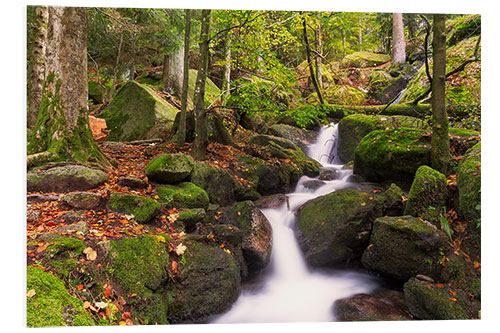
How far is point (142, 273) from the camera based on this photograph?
7.83 feet

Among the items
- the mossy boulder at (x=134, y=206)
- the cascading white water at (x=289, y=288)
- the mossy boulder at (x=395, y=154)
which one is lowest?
the cascading white water at (x=289, y=288)

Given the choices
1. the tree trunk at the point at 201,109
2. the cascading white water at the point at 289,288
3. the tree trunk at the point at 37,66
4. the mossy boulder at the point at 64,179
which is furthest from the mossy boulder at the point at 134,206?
the tree trunk at the point at 37,66

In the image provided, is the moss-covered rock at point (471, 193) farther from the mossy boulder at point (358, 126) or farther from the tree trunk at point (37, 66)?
the tree trunk at point (37, 66)

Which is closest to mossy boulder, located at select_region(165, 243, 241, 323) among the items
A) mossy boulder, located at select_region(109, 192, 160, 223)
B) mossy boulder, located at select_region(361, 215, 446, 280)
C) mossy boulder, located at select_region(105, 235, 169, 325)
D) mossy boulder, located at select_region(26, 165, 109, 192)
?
mossy boulder, located at select_region(105, 235, 169, 325)

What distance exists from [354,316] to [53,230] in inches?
112

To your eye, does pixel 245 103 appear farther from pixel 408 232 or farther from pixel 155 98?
pixel 408 232

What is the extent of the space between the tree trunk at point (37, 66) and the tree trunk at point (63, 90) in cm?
239

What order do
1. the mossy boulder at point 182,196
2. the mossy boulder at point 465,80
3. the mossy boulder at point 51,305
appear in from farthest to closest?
the mossy boulder at point 465,80
the mossy boulder at point 182,196
the mossy boulder at point 51,305

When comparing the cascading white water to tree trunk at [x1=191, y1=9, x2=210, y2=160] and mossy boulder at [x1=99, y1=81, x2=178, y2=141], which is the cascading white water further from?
mossy boulder at [x1=99, y1=81, x2=178, y2=141]

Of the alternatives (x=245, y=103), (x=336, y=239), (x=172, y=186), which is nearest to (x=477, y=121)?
(x=336, y=239)

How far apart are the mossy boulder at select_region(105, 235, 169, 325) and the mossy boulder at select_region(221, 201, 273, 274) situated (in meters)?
1.18

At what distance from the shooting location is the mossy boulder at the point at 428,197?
11.5 feet

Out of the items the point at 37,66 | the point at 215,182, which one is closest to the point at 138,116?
the point at 37,66

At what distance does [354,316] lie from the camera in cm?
281
